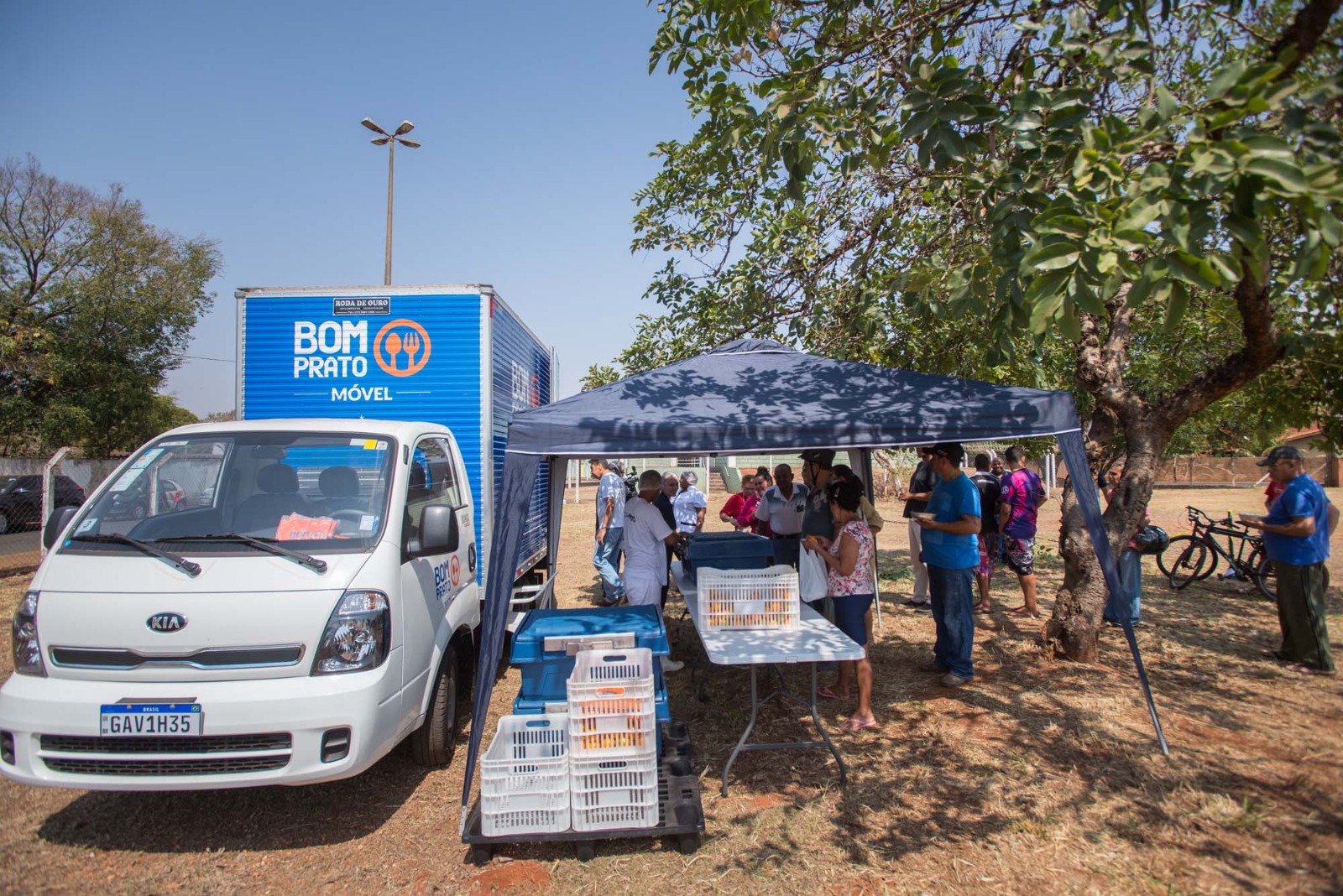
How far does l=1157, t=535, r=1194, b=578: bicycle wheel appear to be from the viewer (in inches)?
390

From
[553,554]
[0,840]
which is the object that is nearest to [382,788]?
[0,840]

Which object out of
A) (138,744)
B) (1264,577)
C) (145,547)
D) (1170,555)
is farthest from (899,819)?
(1170,555)

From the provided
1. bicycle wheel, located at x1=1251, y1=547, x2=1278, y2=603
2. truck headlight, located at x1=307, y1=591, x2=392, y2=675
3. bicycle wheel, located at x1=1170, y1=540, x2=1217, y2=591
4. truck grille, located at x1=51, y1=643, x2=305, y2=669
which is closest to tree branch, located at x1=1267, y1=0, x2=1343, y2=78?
truck headlight, located at x1=307, y1=591, x2=392, y2=675

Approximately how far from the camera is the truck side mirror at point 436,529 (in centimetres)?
386

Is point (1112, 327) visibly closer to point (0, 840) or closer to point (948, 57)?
point (948, 57)

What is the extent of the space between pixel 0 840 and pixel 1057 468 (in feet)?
123

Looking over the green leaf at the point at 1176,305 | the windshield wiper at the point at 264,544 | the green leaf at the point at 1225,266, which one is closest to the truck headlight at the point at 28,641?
the windshield wiper at the point at 264,544

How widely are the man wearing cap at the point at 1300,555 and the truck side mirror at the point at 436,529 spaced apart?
6.36 m

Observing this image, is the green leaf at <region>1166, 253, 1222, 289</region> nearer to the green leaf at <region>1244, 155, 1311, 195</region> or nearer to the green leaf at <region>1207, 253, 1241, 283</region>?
the green leaf at <region>1207, 253, 1241, 283</region>

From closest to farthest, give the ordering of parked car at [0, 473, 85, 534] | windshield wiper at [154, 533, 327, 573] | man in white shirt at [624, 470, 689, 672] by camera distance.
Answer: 1. windshield wiper at [154, 533, 327, 573]
2. man in white shirt at [624, 470, 689, 672]
3. parked car at [0, 473, 85, 534]

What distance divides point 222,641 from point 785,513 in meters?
5.43

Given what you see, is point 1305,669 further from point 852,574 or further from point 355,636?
point 355,636

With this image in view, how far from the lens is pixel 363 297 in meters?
5.50

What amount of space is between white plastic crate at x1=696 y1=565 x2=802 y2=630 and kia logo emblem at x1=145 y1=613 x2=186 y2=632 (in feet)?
9.25
